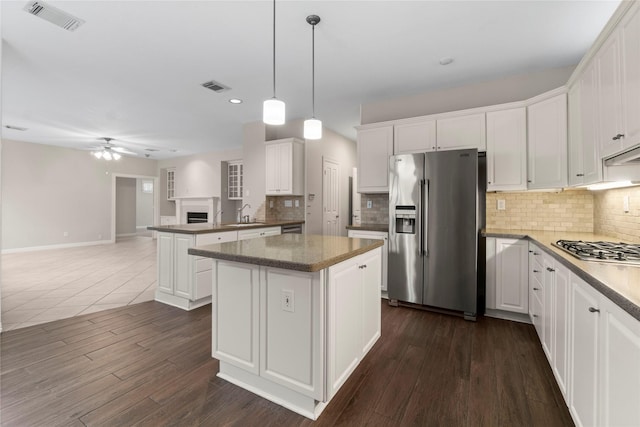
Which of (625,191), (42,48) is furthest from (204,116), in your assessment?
(625,191)

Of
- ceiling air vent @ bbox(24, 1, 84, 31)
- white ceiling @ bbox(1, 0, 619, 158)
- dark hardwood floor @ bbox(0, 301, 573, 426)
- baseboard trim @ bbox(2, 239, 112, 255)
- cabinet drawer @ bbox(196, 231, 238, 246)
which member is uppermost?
white ceiling @ bbox(1, 0, 619, 158)

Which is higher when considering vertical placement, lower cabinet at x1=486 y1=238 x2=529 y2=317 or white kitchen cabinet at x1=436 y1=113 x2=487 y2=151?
white kitchen cabinet at x1=436 y1=113 x2=487 y2=151

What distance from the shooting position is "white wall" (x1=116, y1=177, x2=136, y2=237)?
9.36 metres

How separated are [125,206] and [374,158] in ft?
30.5

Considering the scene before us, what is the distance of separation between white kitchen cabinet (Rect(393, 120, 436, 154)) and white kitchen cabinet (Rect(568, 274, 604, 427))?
2342 mm

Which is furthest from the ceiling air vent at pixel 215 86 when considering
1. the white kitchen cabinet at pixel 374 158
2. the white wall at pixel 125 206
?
the white wall at pixel 125 206

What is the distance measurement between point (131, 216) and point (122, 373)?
9373 millimetres

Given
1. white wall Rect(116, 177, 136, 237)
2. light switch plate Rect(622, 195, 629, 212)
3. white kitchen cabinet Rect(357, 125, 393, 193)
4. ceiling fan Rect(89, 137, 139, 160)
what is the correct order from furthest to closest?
white wall Rect(116, 177, 136, 237) < ceiling fan Rect(89, 137, 139, 160) < white kitchen cabinet Rect(357, 125, 393, 193) < light switch plate Rect(622, 195, 629, 212)

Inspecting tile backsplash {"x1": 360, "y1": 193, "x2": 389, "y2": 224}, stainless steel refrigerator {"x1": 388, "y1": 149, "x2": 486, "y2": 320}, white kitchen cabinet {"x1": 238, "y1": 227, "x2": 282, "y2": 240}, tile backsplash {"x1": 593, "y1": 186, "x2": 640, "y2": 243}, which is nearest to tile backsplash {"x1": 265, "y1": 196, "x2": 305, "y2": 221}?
white kitchen cabinet {"x1": 238, "y1": 227, "x2": 282, "y2": 240}

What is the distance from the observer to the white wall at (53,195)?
6.78 metres

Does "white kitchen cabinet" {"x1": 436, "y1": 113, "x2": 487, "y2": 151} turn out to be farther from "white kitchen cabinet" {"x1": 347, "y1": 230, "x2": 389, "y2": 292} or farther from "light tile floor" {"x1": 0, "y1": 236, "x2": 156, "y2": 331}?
"light tile floor" {"x1": 0, "y1": 236, "x2": 156, "y2": 331}

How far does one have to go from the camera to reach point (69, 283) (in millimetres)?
4285

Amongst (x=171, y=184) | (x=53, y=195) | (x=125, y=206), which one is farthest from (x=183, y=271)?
(x=125, y=206)

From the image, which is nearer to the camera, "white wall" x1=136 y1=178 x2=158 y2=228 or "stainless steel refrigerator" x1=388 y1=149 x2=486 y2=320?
"stainless steel refrigerator" x1=388 y1=149 x2=486 y2=320
